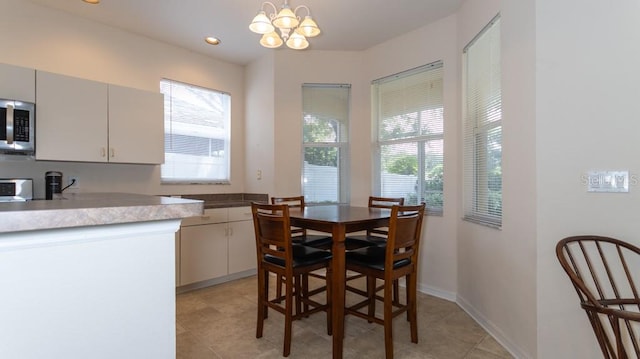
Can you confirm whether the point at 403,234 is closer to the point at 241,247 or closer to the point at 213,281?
the point at 241,247

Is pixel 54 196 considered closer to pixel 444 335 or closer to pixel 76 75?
pixel 76 75

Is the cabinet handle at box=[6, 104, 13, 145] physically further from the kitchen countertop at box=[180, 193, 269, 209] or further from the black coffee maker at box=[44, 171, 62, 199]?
the kitchen countertop at box=[180, 193, 269, 209]

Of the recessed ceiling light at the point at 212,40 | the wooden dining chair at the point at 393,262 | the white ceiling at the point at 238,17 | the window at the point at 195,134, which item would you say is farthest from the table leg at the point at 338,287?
the recessed ceiling light at the point at 212,40

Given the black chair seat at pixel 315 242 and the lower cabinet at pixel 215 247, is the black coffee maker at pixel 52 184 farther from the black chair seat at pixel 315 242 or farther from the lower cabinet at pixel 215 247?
the black chair seat at pixel 315 242

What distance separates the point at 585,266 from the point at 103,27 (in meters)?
4.27

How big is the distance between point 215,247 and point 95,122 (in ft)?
5.29

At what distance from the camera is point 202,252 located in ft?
10.9

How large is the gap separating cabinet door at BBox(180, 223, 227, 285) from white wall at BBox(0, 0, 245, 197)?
25.1 inches

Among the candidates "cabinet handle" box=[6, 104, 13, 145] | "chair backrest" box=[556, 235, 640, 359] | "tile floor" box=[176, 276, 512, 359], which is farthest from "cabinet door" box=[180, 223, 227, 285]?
"chair backrest" box=[556, 235, 640, 359]

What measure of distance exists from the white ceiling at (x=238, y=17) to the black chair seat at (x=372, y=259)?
214 cm

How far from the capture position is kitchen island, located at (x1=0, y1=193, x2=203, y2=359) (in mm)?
748

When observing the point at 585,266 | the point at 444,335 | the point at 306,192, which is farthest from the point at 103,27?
the point at 585,266

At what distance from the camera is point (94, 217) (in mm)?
801

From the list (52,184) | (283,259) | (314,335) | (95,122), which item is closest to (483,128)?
(283,259)
